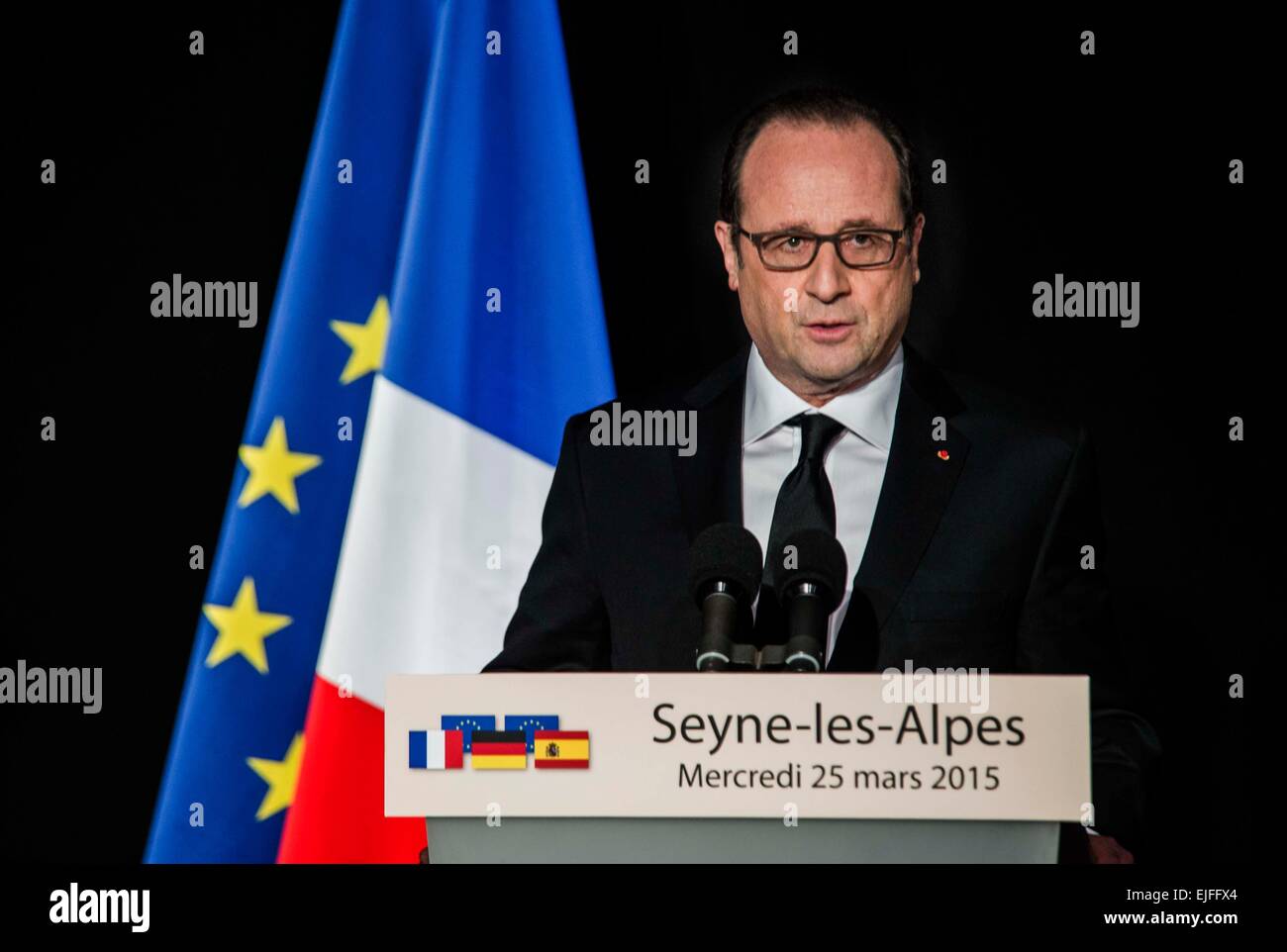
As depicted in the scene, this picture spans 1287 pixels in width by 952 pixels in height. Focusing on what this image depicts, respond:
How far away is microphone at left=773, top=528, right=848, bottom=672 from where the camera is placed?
7.54ft

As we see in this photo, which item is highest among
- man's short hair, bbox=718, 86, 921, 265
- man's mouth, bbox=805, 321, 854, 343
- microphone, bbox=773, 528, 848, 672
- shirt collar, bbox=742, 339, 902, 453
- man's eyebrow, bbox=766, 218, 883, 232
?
man's short hair, bbox=718, 86, 921, 265

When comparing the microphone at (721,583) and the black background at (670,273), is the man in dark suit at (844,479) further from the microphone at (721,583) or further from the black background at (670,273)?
the microphone at (721,583)

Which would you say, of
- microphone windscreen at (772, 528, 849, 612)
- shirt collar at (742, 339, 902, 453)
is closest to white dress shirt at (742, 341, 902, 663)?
shirt collar at (742, 339, 902, 453)

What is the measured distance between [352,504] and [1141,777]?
182cm

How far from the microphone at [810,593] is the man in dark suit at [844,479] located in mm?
625

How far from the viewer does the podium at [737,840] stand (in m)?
2.26

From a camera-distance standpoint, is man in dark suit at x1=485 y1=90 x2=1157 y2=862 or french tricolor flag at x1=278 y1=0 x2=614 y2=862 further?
french tricolor flag at x1=278 y1=0 x2=614 y2=862

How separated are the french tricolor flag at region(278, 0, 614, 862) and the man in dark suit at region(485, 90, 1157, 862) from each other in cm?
31

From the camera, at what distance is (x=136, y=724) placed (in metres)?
3.86

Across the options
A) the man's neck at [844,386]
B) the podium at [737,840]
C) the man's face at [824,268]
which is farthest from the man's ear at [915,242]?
the podium at [737,840]

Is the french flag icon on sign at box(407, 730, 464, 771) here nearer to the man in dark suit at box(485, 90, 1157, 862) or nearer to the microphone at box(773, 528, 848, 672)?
the microphone at box(773, 528, 848, 672)

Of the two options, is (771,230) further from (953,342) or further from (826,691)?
(826,691)

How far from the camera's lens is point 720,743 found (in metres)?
2.28

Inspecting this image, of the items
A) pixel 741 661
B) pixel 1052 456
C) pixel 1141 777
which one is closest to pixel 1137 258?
pixel 1052 456
